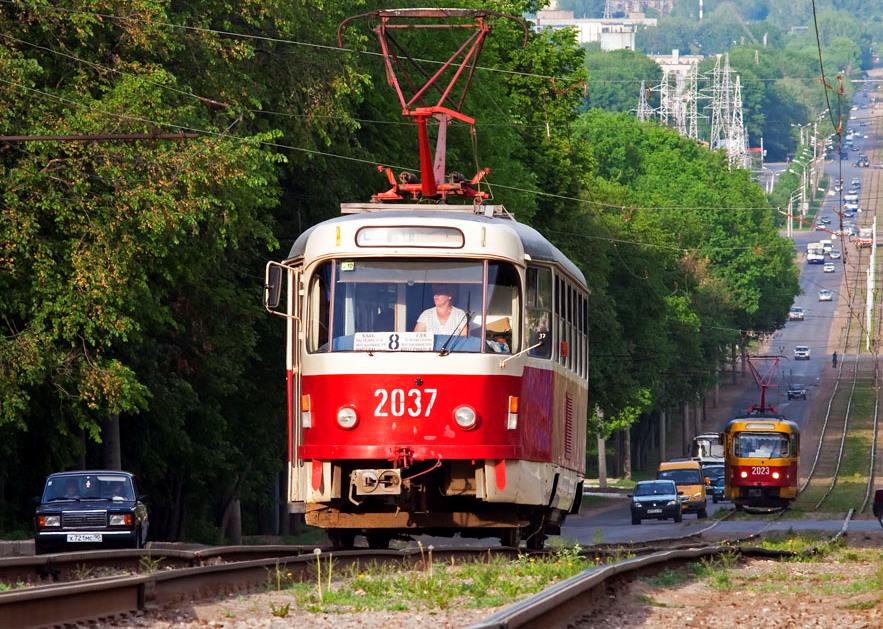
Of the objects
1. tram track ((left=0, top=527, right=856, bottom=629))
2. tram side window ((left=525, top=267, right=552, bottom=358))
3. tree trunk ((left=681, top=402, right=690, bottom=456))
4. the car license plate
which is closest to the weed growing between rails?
tram track ((left=0, top=527, right=856, bottom=629))

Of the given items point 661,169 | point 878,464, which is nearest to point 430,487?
point 878,464

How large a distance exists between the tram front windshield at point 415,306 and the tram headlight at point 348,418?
0.57 m

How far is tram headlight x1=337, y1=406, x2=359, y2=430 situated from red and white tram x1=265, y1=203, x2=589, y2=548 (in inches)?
0.5

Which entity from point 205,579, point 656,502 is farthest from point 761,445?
point 205,579

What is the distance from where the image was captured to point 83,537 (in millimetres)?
26828

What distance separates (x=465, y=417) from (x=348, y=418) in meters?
1.10

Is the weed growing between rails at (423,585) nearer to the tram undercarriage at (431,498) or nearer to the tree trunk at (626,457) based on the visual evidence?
the tram undercarriage at (431,498)

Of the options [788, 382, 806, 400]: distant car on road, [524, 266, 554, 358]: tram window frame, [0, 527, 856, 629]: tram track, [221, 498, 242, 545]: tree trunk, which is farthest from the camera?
[788, 382, 806, 400]: distant car on road

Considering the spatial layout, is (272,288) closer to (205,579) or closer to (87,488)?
(205,579)

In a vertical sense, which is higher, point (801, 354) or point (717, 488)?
point (801, 354)

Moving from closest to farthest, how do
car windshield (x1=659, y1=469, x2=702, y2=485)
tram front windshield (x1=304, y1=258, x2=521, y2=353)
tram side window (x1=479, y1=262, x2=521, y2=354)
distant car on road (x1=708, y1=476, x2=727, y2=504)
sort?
tram front windshield (x1=304, y1=258, x2=521, y2=353) < tram side window (x1=479, y1=262, x2=521, y2=354) < car windshield (x1=659, y1=469, x2=702, y2=485) < distant car on road (x1=708, y1=476, x2=727, y2=504)

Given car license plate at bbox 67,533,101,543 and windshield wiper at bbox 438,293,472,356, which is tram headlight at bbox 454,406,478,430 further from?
car license plate at bbox 67,533,101,543

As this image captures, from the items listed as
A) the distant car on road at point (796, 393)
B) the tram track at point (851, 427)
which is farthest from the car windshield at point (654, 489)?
the distant car on road at point (796, 393)

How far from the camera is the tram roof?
18.4m
